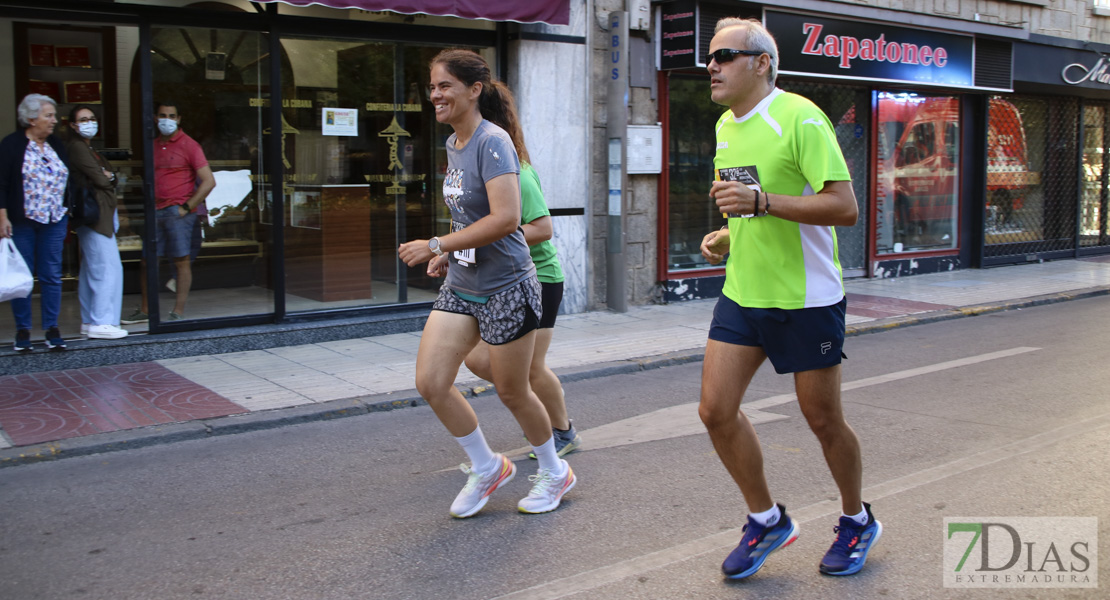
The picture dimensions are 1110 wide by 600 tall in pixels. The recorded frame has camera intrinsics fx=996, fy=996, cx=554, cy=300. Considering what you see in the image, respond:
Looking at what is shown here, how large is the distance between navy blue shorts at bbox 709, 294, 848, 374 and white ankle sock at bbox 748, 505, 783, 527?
55cm

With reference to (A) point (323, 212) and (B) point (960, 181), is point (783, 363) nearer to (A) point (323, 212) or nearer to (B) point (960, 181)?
(A) point (323, 212)

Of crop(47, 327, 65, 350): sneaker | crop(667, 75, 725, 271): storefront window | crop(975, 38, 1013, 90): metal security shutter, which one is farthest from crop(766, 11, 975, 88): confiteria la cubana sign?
crop(47, 327, 65, 350): sneaker

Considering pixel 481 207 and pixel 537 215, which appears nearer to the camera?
pixel 481 207

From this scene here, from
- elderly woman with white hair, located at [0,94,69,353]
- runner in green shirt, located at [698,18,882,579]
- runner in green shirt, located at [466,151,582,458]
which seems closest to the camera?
runner in green shirt, located at [698,18,882,579]

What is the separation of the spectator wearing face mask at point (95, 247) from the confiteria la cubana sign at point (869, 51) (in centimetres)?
768

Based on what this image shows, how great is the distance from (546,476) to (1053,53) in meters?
14.7

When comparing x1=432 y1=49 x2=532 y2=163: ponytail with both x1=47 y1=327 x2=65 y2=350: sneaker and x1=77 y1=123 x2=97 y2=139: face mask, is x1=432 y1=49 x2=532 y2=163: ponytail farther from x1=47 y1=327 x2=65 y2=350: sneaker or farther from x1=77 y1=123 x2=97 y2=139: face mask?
x1=77 y1=123 x2=97 y2=139: face mask

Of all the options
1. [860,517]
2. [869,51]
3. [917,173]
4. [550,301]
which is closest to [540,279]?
[550,301]

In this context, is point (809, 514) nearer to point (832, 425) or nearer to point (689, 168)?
point (832, 425)

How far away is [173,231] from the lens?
8812mm

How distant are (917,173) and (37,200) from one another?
11989mm

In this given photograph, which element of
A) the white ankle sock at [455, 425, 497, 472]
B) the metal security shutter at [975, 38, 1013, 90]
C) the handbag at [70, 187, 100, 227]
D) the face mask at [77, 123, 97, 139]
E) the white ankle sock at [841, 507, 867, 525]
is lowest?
the white ankle sock at [841, 507, 867, 525]

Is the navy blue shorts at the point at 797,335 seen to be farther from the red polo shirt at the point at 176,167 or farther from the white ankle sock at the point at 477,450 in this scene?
the red polo shirt at the point at 176,167

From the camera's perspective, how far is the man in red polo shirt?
864 centimetres
